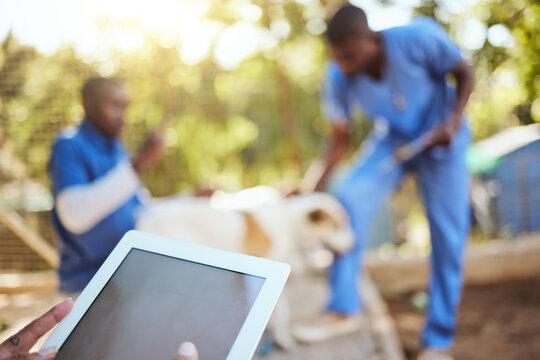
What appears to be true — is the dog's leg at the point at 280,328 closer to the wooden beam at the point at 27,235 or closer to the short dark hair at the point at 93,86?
the short dark hair at the point at 93,86

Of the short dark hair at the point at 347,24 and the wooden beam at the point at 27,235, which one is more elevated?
the short dark hair at the point at 347,24

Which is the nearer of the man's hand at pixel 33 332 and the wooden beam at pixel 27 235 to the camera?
the man's hand at pixel 33 332

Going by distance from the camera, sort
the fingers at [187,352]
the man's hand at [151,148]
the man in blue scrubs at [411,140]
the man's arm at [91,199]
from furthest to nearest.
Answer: the man's hand at [151,148], the man in blue scrubs at [411,140], the man's arm at [91,199], the fingers at [187,352]

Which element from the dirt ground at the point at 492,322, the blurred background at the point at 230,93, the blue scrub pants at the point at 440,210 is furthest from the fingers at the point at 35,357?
the dirt ground at the point at 492,322

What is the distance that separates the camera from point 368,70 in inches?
87.9

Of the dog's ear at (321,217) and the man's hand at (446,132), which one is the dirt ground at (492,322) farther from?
the man's hand at (446,132)

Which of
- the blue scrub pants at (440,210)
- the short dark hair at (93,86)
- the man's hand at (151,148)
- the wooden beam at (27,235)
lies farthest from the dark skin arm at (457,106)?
the wooden beam at (27,235)

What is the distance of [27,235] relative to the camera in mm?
2982

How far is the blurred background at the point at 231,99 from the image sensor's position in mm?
1634

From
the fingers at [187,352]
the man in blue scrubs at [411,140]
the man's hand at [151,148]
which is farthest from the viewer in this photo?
the man's hand at [151,148]

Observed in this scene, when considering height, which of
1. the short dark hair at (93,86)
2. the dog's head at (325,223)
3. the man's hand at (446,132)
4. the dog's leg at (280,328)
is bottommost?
the dog's leg at (280,328)

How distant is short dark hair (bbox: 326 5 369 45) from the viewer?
1977 mm

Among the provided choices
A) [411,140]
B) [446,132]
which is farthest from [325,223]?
[446,132]

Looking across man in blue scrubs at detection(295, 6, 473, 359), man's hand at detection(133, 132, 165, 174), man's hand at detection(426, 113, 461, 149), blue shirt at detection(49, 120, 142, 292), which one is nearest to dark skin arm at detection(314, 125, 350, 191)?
man in blue scrubs at detection(295, 6, 473, 359)
